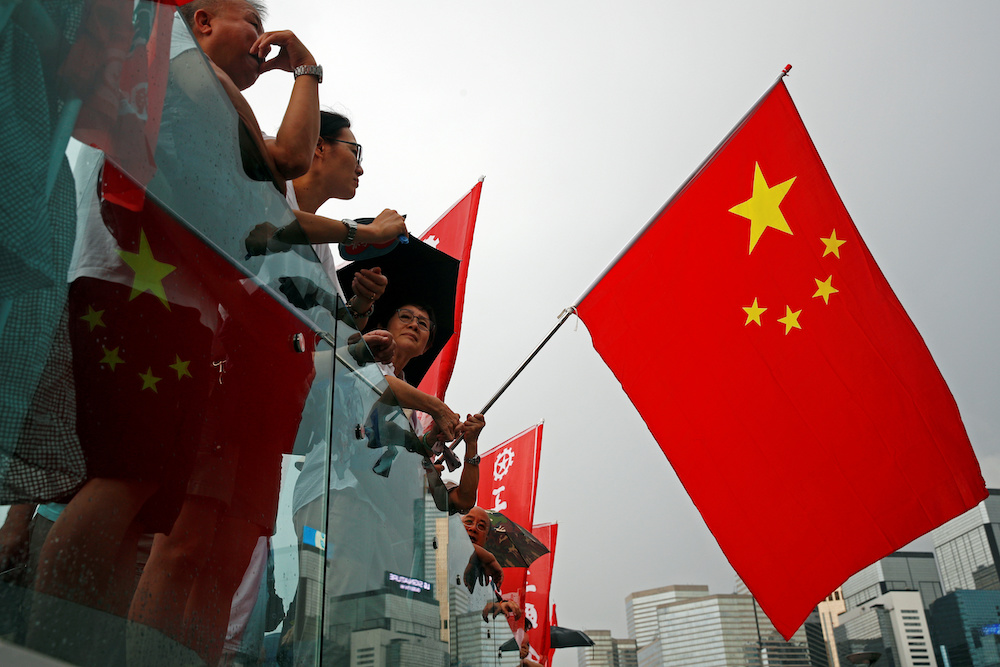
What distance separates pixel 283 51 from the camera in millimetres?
2629

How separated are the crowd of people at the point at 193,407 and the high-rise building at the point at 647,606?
167 m

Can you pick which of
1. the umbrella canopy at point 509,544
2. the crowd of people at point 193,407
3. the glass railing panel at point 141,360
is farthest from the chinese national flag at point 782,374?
the glass railing panel at point 141,360

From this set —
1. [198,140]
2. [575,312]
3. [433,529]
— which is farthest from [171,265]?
[575,312]

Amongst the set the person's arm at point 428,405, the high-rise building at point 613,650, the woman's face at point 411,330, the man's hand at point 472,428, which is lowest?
the person's arm at point 428,405

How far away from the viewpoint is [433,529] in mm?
3205

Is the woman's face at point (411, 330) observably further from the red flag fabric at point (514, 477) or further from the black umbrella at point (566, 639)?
the black umbrella at point (566, 639)

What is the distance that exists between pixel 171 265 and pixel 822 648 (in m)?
144

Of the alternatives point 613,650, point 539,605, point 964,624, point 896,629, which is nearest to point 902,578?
point 896,629

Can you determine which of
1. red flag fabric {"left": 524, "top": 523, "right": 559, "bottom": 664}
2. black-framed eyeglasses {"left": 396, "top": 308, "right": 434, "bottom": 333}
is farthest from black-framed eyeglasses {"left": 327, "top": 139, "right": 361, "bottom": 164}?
red flag fabric {"left": 524, "top": 523, "right": 559, "bottom": 664}

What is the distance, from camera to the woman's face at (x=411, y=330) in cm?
413

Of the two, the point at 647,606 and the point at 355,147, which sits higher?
the point at 647,606

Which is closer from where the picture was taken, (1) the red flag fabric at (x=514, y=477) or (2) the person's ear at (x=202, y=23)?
(2) the person's ear at (x=202, y=23)

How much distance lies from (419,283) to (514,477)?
5271 mm

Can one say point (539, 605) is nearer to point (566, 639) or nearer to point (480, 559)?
point (566, 639)
